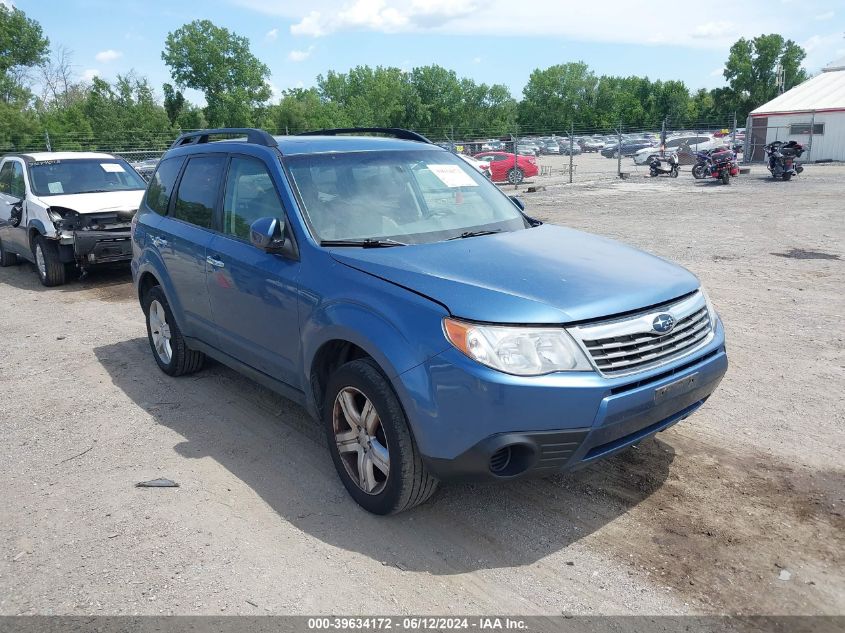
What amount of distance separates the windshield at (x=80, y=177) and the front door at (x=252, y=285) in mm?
6923

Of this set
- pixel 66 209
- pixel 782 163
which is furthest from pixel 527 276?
pixel 782 163

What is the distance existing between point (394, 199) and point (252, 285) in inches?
40.3

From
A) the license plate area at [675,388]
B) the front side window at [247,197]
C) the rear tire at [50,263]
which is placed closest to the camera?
the license plate area at [675,388]

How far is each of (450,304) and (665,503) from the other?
1.60 meters

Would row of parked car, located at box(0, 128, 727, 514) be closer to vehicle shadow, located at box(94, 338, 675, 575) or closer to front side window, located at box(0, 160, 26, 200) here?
vehicle shadow, located at box(94, 338, 675, 575)

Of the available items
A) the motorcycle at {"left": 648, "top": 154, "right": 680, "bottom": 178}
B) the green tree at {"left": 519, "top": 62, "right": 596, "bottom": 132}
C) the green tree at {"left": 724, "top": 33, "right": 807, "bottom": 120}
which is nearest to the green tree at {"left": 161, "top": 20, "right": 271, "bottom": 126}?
the green tree at {"left": 519, "top": 62, "right": 596, "bottom": 132}

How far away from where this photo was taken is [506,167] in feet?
98.4

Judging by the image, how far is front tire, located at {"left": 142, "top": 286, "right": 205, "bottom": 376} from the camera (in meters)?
5.68

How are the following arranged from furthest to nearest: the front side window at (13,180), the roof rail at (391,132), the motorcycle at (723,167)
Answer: the motorcycle at (723,167), the front side window at (13,180), the roof rail at (391,132)

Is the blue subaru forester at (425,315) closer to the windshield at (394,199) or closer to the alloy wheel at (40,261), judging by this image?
the windshield at (394,199)

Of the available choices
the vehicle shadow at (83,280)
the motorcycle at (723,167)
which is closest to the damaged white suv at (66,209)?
the vehicle shadow at (83,280)

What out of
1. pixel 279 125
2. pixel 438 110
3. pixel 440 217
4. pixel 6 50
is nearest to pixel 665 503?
pixel 440 217

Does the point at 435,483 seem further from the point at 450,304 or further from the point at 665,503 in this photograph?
the point at 665,503

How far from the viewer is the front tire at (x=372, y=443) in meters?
3.28
